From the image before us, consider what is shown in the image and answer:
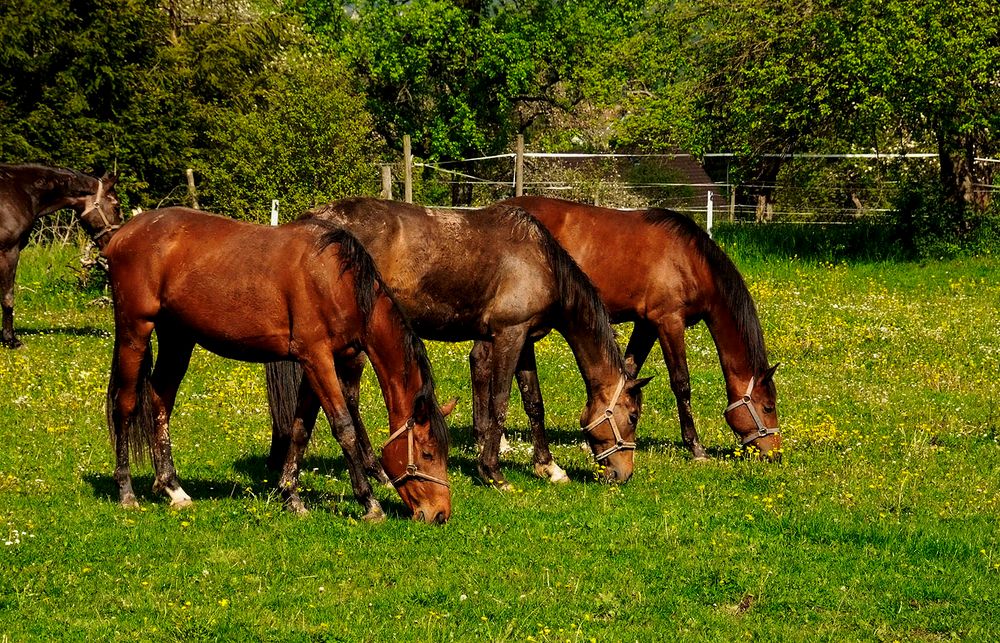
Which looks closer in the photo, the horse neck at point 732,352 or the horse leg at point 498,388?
the horse leg at point 498,388

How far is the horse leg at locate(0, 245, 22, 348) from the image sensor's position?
A: 1702cm

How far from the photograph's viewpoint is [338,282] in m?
8.65

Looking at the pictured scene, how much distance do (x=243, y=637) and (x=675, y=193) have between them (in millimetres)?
41362

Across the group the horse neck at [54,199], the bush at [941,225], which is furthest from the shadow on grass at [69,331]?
the bush at [941,225]

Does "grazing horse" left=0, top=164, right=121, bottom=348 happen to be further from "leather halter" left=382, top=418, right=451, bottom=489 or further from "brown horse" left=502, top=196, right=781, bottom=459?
"leather halter" left=382, top=418, right=451, bottom=489

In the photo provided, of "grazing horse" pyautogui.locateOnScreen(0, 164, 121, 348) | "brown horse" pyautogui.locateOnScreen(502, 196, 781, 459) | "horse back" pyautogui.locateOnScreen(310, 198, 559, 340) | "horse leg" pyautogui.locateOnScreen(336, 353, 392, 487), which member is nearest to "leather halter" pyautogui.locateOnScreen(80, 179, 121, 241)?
"grazing horse" pyautogui.locateOnScreen(0, 164, 121, 348)

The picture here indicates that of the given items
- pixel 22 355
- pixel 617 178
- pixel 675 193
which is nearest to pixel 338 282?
pixel 22 355

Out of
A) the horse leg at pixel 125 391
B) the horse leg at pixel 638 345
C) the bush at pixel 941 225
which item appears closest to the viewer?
the horse leg at pixel 125 391

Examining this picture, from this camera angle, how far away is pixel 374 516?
28.5 ft

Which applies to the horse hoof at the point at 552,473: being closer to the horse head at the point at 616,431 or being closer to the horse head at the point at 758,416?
the horse head at the point at 616,431

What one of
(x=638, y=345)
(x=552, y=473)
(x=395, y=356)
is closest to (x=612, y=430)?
(x=552, y=473)

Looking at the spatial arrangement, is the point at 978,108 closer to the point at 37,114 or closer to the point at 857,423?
the point at 857,423

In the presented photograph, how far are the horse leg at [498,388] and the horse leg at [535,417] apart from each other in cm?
27

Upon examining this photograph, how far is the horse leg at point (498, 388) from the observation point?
33.3 ft
